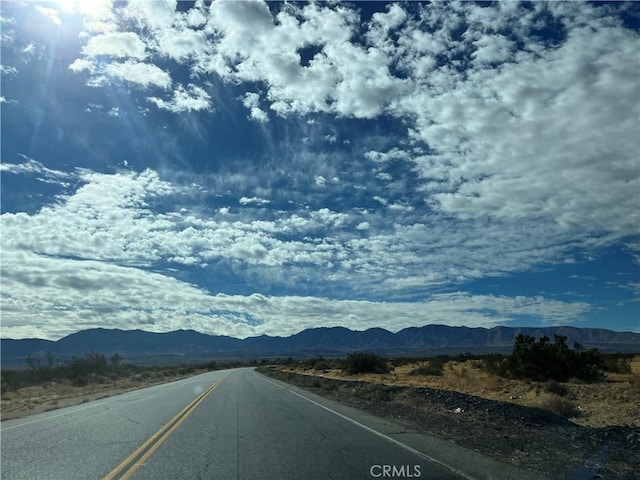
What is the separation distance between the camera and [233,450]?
1088 cm

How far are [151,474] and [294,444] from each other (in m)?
3.43

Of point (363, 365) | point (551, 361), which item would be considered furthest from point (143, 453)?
point (363, 365)

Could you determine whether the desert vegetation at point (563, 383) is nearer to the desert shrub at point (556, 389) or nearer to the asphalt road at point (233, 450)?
the desert shrub at point (556, 389)

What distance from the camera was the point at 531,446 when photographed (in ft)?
35.7

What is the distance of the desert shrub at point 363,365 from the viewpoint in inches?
2023

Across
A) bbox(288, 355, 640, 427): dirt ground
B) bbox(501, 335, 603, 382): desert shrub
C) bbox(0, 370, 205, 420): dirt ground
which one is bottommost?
bbox(0, 370, 205, 420): dirt ground

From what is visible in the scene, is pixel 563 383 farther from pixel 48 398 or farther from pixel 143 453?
pixel 48 398

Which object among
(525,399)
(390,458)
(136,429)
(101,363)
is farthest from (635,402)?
(101,363)

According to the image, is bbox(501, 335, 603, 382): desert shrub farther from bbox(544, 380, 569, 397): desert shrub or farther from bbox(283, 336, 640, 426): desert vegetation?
bbox(544, 380, 569, 397): desert shrub

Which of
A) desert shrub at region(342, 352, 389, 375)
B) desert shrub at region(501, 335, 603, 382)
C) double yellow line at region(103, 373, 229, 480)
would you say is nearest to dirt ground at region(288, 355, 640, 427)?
desert shrub at region(501, 335, 603, 382)

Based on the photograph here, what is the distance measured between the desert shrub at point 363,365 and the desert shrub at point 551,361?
2039 centimetres

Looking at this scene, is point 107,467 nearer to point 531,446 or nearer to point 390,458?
point 390,458

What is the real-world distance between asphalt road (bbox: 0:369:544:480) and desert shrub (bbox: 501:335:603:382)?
54.4ft

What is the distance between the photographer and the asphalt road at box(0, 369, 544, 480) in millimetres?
8836
